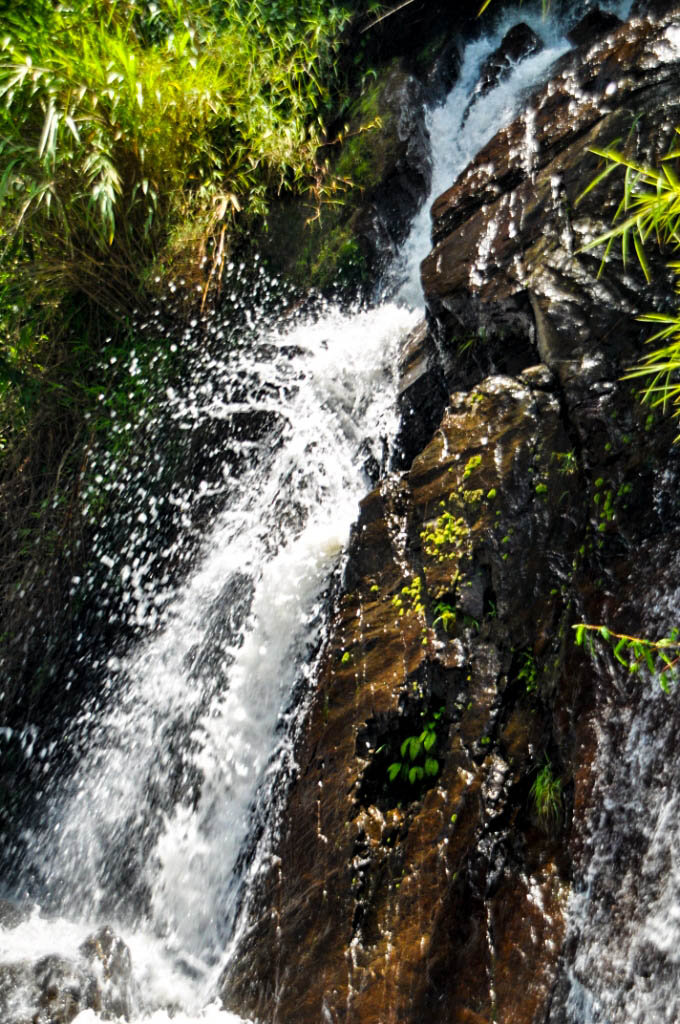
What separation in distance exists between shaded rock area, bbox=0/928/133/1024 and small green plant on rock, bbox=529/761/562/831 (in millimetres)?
1919

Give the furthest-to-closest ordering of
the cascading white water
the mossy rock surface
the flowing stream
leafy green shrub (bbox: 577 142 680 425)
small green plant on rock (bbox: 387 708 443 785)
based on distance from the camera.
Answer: the mossy rock surface < the flowing stream < small green plant on rock (bbox: 387 708 443 785) < leafy green shrub (bbox: 577 142 680 425) < the cascading white water

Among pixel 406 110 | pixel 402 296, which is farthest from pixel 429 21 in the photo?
pixel 402 296

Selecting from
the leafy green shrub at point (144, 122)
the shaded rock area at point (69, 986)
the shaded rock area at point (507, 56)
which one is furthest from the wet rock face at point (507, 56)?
the shaded rock area at point (69, 986)

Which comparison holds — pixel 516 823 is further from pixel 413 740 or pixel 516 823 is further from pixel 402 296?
pixel 402 296

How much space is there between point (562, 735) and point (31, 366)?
4.32 meters

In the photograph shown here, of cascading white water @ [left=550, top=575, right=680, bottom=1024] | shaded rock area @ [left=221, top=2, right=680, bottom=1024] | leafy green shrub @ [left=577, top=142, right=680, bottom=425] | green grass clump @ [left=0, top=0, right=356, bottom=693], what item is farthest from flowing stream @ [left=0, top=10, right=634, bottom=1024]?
leafy green shrub @ [left=577, top=142, right=680, bottom=425]

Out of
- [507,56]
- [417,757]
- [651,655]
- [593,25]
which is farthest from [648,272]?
[507,56]

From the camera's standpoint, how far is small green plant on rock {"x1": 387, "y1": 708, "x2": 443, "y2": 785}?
3072 mm

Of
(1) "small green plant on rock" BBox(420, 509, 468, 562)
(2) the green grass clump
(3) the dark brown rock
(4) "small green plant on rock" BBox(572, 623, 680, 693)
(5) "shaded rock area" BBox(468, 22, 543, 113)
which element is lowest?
(4) "small green plant on rock" BBox(572, 623, 680, 693)

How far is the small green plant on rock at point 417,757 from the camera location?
3.07 meters

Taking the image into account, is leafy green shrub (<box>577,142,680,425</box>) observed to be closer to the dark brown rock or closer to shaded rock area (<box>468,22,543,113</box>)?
the dark brown rock

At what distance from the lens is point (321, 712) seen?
3525mm

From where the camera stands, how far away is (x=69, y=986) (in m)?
3.12

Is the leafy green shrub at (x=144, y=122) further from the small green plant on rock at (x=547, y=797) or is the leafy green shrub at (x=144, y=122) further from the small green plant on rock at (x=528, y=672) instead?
the small green plant on rock at (x=547, y=797)
